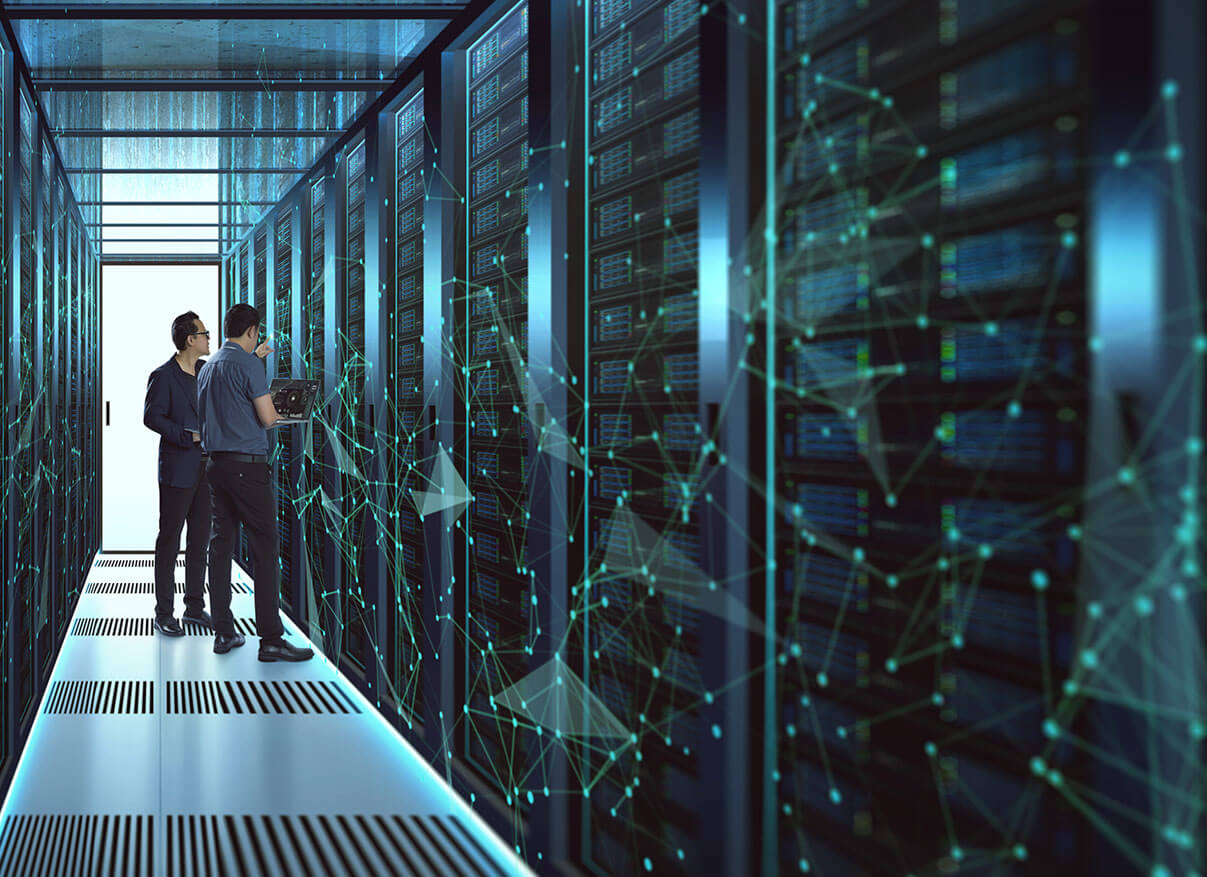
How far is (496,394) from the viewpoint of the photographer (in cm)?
266

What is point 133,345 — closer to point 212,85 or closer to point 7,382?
point 212,85

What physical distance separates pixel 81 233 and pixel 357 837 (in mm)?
5325

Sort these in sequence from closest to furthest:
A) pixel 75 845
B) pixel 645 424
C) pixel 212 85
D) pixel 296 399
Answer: pixel 645 424, pixel 75 845, pixel 212 85, pixel 296 399

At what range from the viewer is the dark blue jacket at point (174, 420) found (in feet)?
16.7

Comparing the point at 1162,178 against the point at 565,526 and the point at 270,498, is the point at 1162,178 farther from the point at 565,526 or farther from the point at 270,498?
the point at 270,498

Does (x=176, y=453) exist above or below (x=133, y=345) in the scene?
below

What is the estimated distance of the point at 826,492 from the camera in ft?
4.48

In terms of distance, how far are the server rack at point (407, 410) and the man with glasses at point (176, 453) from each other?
6.18 ft

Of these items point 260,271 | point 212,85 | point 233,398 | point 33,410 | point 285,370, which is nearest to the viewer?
point 212,85

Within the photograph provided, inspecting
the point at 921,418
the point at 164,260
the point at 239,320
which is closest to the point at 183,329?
the point at 239,320

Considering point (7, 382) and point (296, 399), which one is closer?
point (7, 382)

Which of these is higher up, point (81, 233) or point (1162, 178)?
point (81, 233)

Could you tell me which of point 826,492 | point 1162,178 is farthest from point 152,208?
point 1162,178

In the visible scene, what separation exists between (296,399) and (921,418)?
3.77 meters
